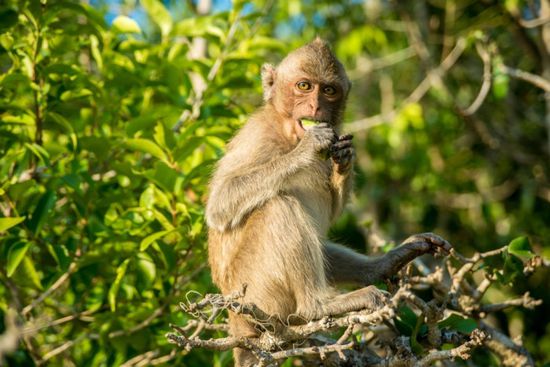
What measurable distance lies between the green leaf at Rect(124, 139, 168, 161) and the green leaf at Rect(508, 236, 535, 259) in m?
2.77

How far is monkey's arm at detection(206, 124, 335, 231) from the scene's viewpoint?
577 cm

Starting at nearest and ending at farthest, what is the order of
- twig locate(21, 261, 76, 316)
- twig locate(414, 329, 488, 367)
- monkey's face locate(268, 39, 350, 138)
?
twig locate(414, 329, 488, 367), twig locate(21, 261, 76, 316), monkey's face locate(268, 39, 350, 138)

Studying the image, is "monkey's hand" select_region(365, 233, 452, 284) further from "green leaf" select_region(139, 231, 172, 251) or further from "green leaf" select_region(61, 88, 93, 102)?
"green leaf" select_region(61, 88, 93, 102)

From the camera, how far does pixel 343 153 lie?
19.3 ft

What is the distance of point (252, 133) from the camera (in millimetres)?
6309

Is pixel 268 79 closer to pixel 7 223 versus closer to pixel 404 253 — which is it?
pixel 404 253

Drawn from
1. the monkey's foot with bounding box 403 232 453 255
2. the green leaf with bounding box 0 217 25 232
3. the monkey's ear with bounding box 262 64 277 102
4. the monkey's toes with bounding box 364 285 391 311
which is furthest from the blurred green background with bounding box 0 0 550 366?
the monkey's toes with bounding box 364 285 391 311

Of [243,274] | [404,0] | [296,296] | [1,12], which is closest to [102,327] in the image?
[243,274]

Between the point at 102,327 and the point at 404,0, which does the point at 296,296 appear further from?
the point at 404,0

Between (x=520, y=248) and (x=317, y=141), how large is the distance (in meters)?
1.66

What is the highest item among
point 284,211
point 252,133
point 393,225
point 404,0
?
point 404,0

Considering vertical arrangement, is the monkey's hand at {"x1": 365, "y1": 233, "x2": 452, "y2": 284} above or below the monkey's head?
below

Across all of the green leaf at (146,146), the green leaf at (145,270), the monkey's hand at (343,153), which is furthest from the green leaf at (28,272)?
the monkey's hand at (343,153)

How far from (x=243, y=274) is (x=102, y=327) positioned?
1.33 m
